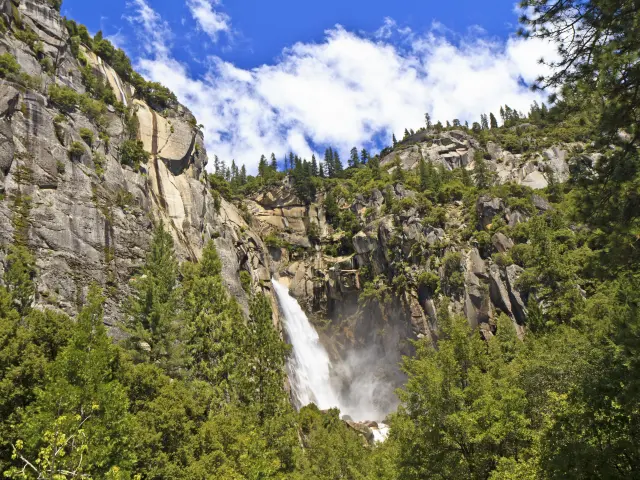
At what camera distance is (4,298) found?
1866 centimetres

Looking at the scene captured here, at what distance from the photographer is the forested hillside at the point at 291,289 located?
10109 millimetres

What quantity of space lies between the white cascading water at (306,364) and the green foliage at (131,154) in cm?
3023

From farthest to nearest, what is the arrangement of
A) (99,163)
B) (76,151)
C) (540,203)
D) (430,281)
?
(540,203) < (430,281) < (99,163) < (76,151)

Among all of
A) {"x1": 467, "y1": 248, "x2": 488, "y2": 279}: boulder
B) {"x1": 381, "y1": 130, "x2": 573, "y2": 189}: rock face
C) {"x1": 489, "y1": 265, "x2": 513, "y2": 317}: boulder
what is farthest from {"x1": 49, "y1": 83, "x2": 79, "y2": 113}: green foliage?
{"x1": 381, "y1": 130, "x2": 573, "y2": 189}: rock face

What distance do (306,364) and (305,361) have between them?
520 mm

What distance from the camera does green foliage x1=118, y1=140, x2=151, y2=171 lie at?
151 ft

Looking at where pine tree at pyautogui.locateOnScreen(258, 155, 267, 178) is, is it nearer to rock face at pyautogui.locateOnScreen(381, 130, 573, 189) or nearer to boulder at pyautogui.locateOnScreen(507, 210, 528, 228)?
rock face at pyautogui.locateOnScreen(381, 130, 573, 189)

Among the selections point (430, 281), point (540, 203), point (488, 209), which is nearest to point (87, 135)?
point (430, 281)

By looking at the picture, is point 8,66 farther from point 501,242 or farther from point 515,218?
point 515,218

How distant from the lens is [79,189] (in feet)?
121

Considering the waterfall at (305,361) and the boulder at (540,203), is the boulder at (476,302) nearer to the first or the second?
the boulder at (540,203)

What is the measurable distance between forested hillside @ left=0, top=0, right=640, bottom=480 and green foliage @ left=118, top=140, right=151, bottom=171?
272 mm

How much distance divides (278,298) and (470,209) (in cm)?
3344

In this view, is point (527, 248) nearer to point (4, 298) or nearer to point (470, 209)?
point (470, 209)
